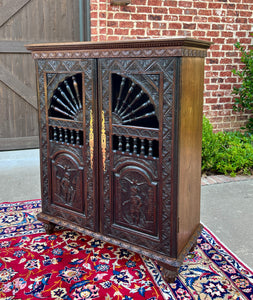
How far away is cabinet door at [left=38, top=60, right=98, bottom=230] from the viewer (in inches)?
78.4

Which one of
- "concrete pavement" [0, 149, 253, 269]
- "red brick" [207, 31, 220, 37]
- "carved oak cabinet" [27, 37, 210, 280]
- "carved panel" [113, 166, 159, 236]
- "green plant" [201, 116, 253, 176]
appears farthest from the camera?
"red brick" [207, 31, 220, 37]

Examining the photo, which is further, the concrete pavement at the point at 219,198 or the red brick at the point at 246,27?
the red brick at the point at 246,27

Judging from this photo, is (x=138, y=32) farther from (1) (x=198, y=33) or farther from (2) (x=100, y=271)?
(2) (x=100, y=271)

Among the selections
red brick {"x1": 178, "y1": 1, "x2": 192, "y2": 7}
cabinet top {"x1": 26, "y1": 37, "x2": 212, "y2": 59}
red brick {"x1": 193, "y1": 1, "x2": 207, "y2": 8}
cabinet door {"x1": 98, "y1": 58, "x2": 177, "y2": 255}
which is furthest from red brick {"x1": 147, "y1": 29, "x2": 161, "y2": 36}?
cabinet door {"x1": 98, "y1": 58, "x2": 177, "y2": 255}

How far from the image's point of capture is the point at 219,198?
303 cm

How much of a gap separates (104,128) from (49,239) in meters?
0.92

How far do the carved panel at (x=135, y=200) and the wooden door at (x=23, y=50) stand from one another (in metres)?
2.95

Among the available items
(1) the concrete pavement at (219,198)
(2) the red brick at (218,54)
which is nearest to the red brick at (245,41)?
(2) the red brick at (218,54)

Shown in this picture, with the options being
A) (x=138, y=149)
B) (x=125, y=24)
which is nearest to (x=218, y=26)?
(x=125, y=24)

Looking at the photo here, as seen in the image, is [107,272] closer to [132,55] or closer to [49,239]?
[49,239]

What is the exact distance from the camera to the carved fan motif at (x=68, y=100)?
2014 millimetres

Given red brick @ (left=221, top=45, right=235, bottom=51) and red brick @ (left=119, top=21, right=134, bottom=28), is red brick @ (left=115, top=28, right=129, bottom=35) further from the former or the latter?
red brick @ (left=221, top=45, right=235, bottom=51)

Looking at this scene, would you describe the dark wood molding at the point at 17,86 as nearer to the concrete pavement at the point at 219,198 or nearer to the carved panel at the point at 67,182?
the concrete pavement at the point at 219,198

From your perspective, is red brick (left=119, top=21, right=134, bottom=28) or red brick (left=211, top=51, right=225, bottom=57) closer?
red brick (left=119, top=21, right=134, bottom=28)
